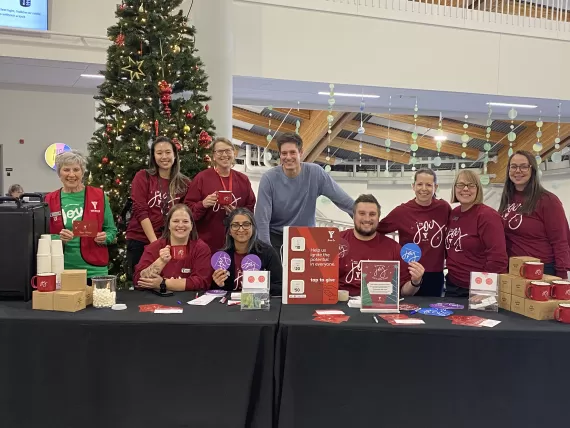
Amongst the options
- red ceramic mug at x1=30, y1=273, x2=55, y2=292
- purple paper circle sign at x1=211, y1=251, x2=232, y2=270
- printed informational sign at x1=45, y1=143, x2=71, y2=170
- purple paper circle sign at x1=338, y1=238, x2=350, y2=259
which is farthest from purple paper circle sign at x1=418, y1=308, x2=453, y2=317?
printed informational sign at x1=45, y1=143, x2=71, y2=170

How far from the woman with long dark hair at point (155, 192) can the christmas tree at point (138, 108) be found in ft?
1.54

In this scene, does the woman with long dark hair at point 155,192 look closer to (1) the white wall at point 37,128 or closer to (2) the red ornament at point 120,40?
(2) the red ornament at point 120,40

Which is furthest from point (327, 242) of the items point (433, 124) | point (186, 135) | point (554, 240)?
point (433, 124)

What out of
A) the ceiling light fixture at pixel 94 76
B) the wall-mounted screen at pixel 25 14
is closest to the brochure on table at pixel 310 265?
the wall-mounted screen at pixel 25 14

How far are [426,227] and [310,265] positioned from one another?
0.96 metres

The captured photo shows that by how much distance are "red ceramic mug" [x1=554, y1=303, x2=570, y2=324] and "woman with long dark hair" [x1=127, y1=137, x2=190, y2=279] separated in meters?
2.23

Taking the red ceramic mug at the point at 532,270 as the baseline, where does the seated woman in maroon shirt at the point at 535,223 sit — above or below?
above

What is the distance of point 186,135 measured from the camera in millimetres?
3764

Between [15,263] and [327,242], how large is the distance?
4.35ft

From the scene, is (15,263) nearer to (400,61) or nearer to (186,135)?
(186,135)

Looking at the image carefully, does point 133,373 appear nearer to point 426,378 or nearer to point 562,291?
point 426,378

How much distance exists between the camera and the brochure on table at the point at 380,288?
2.12 m

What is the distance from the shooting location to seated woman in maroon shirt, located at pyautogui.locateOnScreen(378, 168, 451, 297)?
282cm

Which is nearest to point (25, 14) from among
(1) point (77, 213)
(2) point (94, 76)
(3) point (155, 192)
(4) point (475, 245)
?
(2) point (94, 76)
